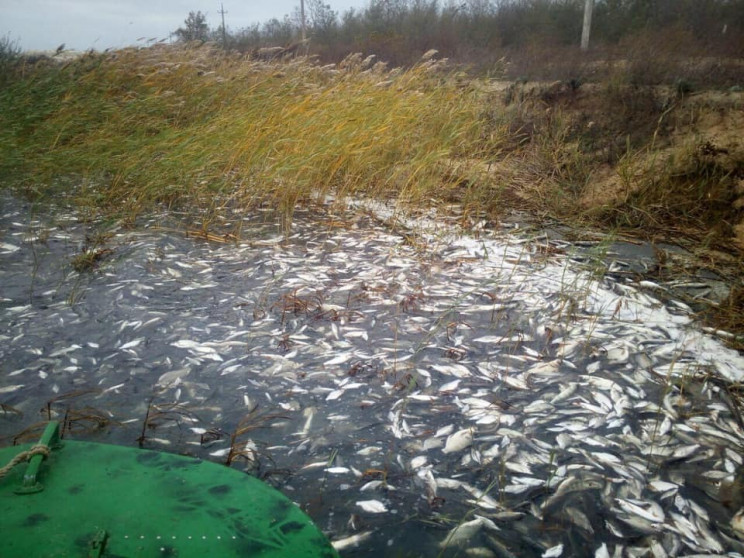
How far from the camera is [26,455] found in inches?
40.5

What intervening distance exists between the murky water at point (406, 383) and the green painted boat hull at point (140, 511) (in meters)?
0.56

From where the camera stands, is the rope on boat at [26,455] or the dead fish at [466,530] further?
the dead fish at [466,530]

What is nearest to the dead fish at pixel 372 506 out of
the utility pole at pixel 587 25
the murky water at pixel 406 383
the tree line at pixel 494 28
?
the murky water at pixel 406 383

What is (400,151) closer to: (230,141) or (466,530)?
(230,141)

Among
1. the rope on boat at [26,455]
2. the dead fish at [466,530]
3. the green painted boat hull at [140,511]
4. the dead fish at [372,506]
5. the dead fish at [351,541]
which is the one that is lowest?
the dead fish at [466,530]

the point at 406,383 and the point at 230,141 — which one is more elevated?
the point at 230,141

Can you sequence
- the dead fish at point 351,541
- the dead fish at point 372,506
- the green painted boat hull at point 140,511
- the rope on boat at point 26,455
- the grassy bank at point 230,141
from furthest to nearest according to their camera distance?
the grassy bank at point 230,141, the dead fish at point 372,506, the dead fish at point 351,541, the rope on boat at point 26,455, the green painted boat hull at point 140,511

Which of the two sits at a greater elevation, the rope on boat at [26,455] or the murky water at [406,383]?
the rope on boat at [26,455]

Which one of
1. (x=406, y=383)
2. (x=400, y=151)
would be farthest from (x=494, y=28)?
(x=406, y=383)

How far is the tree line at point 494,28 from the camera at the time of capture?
20.0 ft

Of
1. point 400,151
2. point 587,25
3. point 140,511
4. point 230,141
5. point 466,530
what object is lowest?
point 466,530

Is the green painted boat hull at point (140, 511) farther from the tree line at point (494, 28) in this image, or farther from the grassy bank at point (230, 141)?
the tree line at point (494, 28)

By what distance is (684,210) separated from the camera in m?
3.85

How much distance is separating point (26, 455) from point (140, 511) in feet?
0.82
